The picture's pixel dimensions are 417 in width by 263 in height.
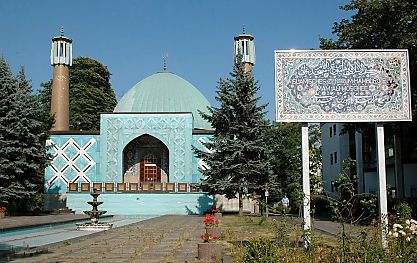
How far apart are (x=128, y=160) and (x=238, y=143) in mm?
14045

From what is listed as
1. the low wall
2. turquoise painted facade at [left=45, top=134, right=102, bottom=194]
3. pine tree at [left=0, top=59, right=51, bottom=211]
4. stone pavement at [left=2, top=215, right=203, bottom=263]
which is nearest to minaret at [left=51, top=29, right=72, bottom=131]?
turquoise painted facade at [left=45, top=134, right=102, bottom=194]

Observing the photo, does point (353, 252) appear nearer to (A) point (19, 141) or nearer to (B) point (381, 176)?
(B) point (381, 176)

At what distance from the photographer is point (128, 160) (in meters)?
39.2

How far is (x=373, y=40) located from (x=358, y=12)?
1539mm

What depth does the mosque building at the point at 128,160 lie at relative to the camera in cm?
3497

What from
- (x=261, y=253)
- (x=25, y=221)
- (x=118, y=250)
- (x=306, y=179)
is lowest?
(x=25, y=221)

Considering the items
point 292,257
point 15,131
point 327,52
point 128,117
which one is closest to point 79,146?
point 128,117

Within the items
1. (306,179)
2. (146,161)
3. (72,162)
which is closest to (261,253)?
(306,179)

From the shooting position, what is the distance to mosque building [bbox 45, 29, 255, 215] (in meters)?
35.0

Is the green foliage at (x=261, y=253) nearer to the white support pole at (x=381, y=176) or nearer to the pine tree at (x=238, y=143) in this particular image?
the white support pole at (x=381, y=176)

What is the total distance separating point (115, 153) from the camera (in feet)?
120

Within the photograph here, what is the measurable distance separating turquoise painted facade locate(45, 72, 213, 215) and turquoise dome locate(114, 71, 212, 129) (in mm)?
5283

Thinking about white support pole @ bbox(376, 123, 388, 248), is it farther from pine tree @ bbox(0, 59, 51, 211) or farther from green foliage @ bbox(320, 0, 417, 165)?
pine tree @ bbox(0, 59, 51, 211)

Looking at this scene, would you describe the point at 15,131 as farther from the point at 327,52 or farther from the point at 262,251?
the point at 262,251
